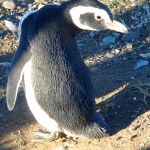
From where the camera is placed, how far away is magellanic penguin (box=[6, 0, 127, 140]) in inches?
112

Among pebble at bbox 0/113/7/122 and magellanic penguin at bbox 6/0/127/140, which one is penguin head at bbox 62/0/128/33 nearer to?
magellanic penguin at bbox 6/0/127/140

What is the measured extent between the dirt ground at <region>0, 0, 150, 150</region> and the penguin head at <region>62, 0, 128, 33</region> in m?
0.64

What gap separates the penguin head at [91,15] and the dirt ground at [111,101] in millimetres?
638

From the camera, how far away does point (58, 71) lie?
2.91 metres

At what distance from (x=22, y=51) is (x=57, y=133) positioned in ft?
1.71

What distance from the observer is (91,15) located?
2.80 meters

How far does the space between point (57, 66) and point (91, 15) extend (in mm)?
334

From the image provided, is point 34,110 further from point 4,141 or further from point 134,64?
point 134,64

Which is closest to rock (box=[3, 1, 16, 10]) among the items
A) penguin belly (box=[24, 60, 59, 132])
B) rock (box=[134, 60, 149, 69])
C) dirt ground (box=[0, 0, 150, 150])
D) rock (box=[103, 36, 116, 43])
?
dirt ground (box=[0, 0, 150, 150])

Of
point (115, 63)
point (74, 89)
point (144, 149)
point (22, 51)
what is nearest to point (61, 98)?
point (74, 89)

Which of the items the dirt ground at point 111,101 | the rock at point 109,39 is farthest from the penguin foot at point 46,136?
the rock at point 109,39

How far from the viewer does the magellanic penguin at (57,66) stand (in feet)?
9.32

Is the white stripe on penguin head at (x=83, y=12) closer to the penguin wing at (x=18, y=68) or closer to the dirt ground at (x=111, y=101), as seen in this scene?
the penguin wing at (x=18, y=68)

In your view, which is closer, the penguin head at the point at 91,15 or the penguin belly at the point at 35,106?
the penguin head at the point at 91,15
